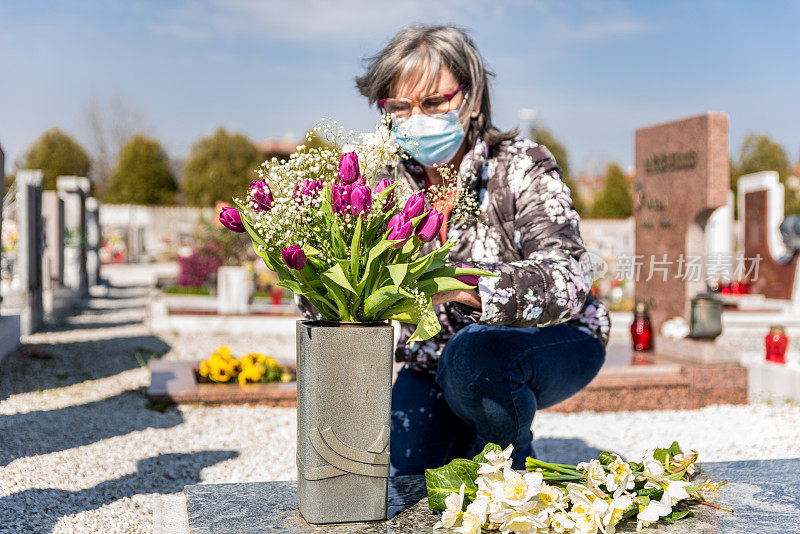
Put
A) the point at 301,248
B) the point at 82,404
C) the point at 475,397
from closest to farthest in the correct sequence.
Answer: the point at 301,248, the point at 475,397, the point at 82,404

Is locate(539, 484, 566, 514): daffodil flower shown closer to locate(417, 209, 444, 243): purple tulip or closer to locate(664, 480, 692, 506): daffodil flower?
locate(664, 480, 692, 506): daffodil flower

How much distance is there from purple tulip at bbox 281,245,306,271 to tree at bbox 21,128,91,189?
35.2 metres

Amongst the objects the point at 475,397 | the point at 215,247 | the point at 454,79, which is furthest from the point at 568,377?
the point at 215,247

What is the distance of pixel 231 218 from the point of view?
1.57 meters

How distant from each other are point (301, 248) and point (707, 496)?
119 centimetres

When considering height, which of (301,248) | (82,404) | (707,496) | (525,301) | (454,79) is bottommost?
(82,404)

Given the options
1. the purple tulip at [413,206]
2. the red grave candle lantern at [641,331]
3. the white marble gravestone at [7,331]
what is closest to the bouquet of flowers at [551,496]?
the purple tulip at [413,206]

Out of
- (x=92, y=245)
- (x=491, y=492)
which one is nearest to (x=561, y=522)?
(x=491, y=492)

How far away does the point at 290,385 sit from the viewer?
5.04 metres

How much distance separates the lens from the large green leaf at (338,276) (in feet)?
4.92

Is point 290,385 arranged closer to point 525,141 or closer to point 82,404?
point 82,404

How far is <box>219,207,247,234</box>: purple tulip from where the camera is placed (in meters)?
1.56

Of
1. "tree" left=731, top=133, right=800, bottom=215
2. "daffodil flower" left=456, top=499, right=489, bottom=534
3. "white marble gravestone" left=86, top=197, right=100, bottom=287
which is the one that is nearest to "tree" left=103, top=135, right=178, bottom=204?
"white marble gravestone" left=86, top=197, right=100, bottom=287

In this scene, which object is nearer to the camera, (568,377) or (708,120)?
(568,377)
